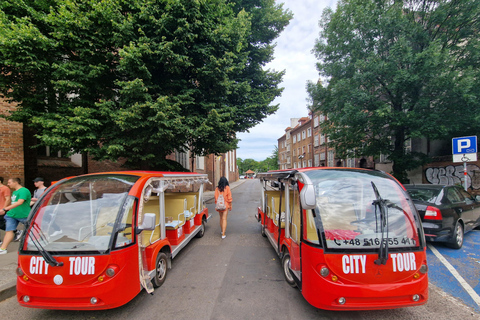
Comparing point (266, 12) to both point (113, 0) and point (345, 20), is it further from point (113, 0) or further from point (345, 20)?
point (113, 0)

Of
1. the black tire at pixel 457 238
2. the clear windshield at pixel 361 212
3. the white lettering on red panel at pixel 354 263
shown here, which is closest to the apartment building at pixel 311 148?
the black tire at pixel 457 238

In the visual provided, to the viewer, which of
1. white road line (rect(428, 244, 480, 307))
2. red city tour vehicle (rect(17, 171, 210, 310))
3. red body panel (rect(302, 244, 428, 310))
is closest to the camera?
red body panel (rect(302, 244, 428, 310))

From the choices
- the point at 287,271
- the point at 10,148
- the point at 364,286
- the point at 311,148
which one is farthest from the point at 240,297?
the point at 311,148

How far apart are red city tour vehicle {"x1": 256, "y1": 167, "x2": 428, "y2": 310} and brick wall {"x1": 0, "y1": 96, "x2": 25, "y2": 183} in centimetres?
1036

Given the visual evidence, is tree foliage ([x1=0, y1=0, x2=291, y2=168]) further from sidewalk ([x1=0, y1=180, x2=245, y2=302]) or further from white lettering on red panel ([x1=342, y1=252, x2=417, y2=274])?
white lettering on red panel ([x1=342, y1=252, x2=417, y2=274])

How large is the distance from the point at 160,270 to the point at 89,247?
1.47m

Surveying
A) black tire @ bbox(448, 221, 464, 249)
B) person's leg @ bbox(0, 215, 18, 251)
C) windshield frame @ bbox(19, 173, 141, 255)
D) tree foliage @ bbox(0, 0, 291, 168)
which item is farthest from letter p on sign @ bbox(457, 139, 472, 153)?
A: person's leg @ bbox(0, 215, 18, 251)

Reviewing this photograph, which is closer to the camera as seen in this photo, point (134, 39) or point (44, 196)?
point (44, 196)

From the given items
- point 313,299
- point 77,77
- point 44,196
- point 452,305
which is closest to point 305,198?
point 313,299

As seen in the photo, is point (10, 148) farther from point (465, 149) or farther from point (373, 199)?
point (465, 149)

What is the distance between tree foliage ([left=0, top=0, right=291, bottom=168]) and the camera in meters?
5.94

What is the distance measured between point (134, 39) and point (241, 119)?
15.5 ft

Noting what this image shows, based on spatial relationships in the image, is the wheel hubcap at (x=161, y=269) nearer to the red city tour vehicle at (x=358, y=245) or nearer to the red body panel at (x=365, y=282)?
the red city tour vehicle at (x=358, y=245)

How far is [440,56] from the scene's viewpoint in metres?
8.43
